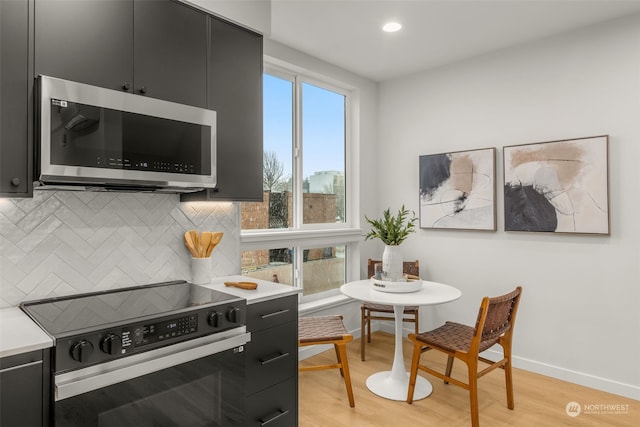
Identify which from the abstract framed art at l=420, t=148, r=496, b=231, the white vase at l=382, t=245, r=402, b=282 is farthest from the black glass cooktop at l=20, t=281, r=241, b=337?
the abstract framed art at l=420, t=148, r=496, b=231

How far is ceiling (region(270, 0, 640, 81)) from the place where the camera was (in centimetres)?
263

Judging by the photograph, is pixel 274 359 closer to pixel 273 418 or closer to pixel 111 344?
pixel 273 418

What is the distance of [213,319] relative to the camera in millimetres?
1768

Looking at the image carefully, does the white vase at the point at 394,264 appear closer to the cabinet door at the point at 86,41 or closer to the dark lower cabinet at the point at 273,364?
the dark lower cabinet at the point at 273,364

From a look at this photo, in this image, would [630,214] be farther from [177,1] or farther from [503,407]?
[177,1]

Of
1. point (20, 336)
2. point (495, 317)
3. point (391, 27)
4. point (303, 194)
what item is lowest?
point (495, 317)

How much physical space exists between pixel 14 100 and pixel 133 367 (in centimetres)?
115

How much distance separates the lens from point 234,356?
6.15ft

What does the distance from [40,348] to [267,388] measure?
1.14 meters

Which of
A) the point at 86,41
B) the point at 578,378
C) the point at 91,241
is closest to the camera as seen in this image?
the point at 86,41

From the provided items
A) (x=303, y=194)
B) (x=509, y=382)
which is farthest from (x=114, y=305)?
(x=509, y=382)

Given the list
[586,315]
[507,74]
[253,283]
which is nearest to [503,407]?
[586,315]

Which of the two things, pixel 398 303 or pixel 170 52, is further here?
pixel 398 303

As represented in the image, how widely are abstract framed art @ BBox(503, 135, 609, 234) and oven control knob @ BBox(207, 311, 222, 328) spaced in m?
2.60
